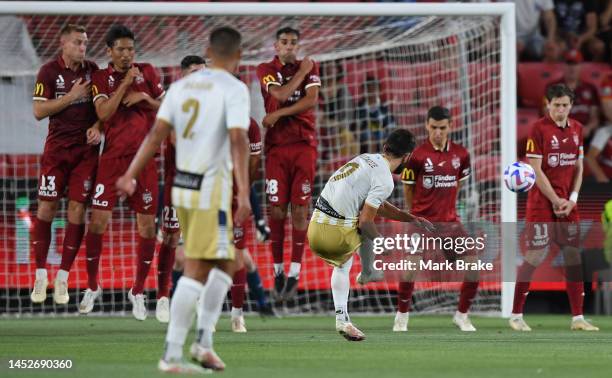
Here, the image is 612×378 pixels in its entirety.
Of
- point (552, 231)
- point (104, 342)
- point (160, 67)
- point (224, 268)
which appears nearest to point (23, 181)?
Answer: point (160, 67)

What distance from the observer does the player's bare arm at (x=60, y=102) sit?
34.8 ft

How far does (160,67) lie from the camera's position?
14062mm

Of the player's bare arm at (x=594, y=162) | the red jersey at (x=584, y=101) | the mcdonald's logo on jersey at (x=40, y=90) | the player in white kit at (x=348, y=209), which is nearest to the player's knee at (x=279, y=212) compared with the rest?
the player in white kit at (x=348, y=209)

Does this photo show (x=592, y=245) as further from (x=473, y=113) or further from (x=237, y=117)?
(x=237, y=117)

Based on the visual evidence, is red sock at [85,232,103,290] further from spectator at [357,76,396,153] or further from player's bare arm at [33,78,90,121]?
spectator at [357,76,396,153]

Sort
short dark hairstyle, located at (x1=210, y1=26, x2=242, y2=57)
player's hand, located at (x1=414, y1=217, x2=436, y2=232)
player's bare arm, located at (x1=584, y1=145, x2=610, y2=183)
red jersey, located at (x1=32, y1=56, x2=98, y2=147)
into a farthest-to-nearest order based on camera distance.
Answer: player's bare arm, located at (x1=584, y1=145, x2=610, y2=183) → red jersey, located at (x1=32, y1=56, x2=98, y2=147) → player's hand, located at (x1=414, y1=217, x2=436, y2=232) → short dark hairstyle, located at (x1=210, y1=26, x2=242, y2=57)

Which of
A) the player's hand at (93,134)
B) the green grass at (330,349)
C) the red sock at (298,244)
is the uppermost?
the player's hand at (93,134)

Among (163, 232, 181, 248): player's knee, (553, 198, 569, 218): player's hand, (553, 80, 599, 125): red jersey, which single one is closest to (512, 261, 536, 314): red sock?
(553, 198, 569, 218): player's hand

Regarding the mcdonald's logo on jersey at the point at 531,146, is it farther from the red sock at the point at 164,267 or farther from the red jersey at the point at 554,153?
the red sock at the point at 164,267

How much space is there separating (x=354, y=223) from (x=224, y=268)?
9.14 ft

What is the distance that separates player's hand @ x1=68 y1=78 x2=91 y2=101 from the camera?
1063 cm

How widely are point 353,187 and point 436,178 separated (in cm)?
183

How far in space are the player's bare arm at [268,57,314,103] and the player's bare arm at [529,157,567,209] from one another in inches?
85.8

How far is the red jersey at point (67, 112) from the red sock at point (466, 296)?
12.0ft
